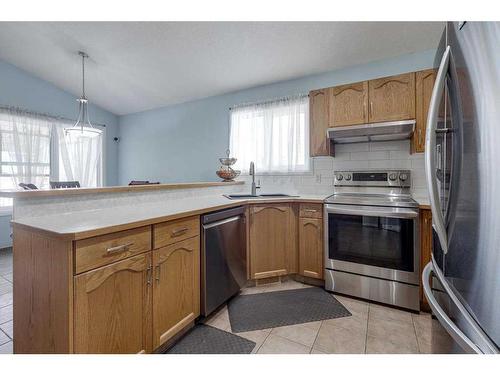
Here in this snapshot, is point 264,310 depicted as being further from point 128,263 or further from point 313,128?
point 313,128

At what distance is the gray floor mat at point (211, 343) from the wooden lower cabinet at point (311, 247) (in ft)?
3.34

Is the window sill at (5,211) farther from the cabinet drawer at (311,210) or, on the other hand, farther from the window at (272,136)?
the cabinet drawer at (311,210)

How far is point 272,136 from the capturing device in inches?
126

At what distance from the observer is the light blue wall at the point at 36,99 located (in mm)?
3703

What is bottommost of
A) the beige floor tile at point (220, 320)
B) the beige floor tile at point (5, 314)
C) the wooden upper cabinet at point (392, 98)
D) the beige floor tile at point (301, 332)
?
the beige floor tile at point (301, 332)

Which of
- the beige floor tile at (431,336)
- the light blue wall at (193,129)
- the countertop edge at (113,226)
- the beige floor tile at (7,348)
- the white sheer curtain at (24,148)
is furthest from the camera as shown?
the white sheer curtain at (24,148)

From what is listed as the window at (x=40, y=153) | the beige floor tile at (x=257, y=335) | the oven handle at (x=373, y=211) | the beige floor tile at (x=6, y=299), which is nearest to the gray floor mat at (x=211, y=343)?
the beige floor tile at (x=257, y=335)

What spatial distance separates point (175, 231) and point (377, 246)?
166 cm

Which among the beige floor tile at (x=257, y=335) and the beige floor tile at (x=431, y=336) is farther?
the beige floor tile at (x=257, y=335)

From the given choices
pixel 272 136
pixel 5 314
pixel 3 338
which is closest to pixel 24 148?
pixel 5 314

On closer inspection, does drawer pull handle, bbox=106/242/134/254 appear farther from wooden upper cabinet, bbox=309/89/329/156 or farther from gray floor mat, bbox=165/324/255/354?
wooden upper cabinet, bbox=309/89/329/156

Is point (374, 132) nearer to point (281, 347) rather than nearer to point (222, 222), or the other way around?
point (222, 222)

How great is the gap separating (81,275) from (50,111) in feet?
15.1

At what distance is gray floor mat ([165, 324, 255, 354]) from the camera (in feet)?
4.89
